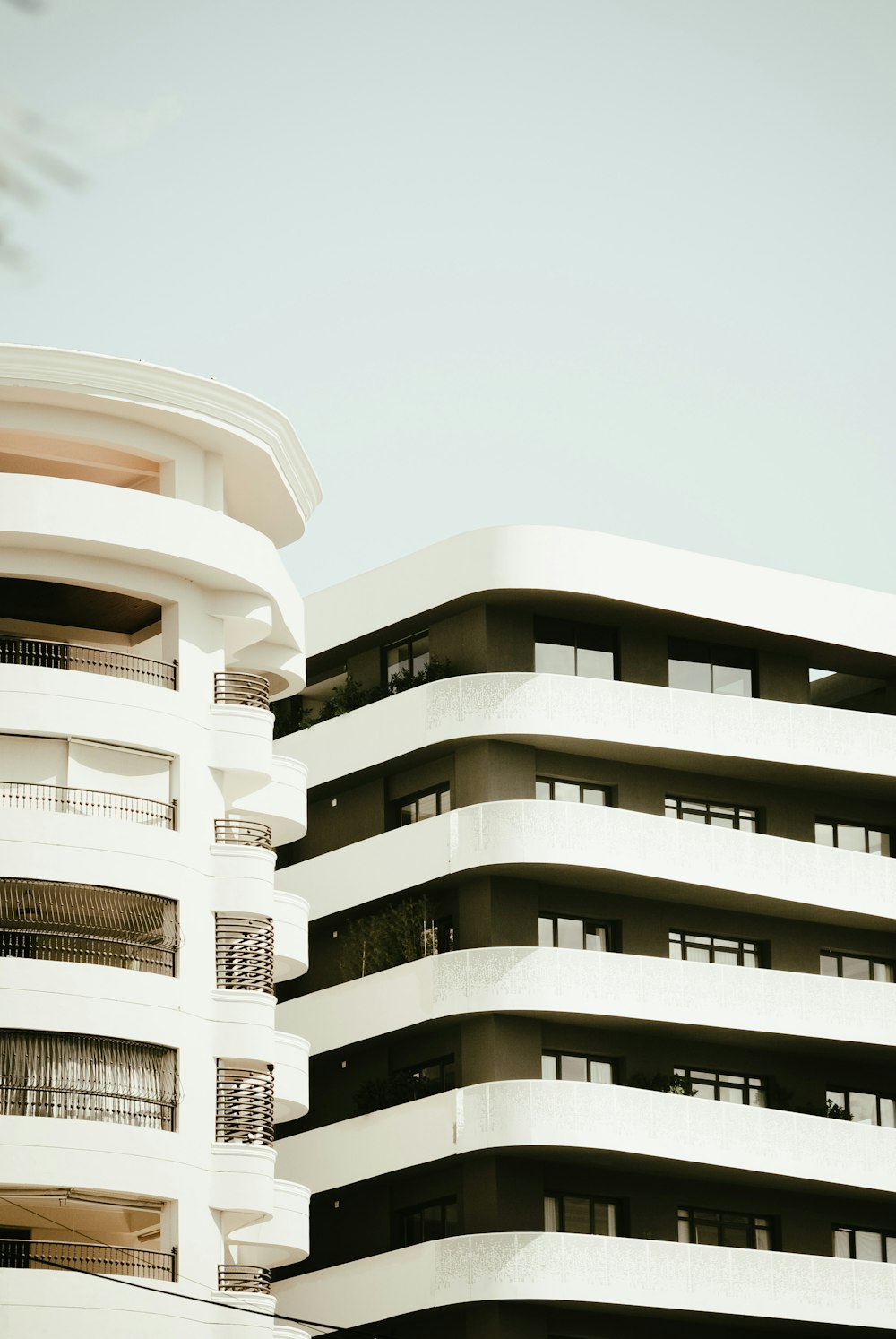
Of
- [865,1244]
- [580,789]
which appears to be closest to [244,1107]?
[580,789]

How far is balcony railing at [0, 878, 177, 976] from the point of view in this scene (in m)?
43.6

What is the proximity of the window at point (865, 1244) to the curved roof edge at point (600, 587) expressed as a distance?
13339 millimetres

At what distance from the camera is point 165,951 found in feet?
145

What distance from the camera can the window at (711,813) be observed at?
53906mm

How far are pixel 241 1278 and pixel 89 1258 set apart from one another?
120 inches

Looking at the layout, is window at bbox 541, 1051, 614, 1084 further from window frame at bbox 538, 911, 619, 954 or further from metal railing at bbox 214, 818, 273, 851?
metal railing at bbox 214, 818, 273, 851

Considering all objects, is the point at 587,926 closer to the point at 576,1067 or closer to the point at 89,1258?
the point at 576,1067

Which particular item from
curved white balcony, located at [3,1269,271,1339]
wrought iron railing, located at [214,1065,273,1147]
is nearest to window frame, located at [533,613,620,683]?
wrought iron railing, located at [214,1065,273,1147]

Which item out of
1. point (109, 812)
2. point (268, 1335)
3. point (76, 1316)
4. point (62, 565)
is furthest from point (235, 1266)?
point (62, 565)

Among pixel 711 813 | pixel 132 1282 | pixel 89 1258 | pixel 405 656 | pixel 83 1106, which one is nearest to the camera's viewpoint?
pixel 132 1282

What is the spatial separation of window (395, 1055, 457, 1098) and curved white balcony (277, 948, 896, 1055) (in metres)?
1.28

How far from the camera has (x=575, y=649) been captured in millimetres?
53469

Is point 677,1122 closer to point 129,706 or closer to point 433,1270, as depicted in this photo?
point 433,1270

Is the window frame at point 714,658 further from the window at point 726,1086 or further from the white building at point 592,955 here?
the window at point 726,1086
